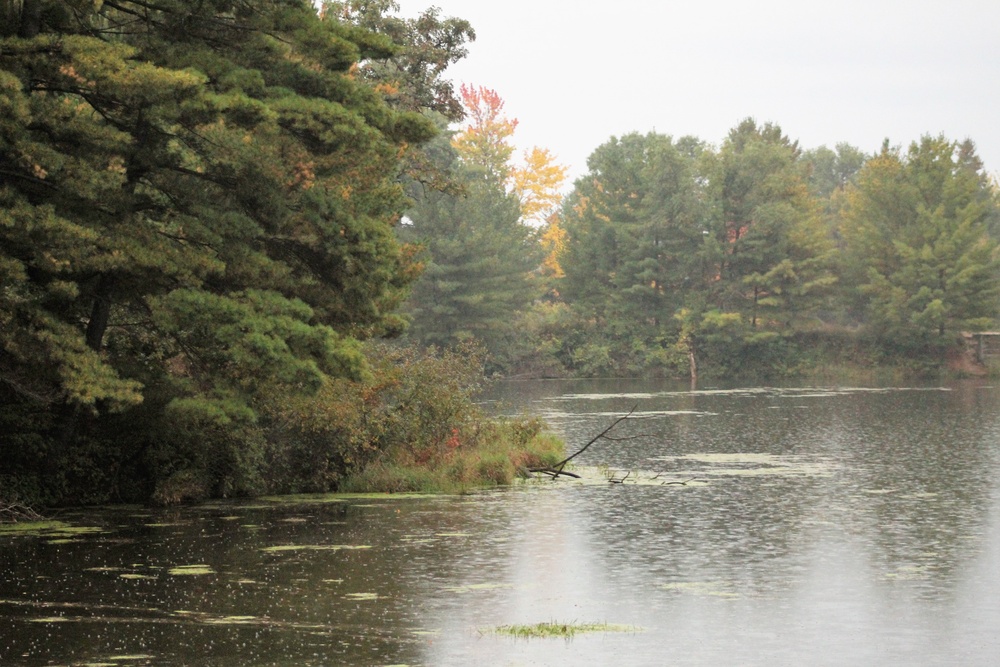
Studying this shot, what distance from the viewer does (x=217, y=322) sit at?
73.5 ft

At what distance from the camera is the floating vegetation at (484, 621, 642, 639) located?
14.3 m

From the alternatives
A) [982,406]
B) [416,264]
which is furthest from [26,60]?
[982,406]

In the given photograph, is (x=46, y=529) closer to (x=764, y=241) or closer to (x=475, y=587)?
(x=475, y=587)

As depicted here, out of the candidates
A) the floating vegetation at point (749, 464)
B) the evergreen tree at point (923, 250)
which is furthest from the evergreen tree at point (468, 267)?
the floating vegetation at point (749, 464)

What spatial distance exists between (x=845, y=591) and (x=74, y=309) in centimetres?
1390

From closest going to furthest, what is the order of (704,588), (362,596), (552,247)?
(362,596) < (704,588) < (552,247)

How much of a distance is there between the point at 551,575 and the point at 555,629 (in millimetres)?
3745

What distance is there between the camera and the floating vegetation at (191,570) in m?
17.8

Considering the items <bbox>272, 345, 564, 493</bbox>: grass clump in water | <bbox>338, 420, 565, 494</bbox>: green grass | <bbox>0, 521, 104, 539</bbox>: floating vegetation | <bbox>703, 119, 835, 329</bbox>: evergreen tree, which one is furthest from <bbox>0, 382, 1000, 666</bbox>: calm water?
<bbox>703, 119, 835, 329</bbox>: evergreen tree

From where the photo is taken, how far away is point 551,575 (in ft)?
59.9

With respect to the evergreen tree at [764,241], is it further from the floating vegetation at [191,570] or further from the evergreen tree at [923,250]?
the floating vegetation at [191,570]

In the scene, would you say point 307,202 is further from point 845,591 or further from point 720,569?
point 845,591

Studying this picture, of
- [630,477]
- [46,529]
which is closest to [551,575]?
[46,529]

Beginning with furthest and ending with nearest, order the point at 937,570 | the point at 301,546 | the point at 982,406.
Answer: the point at 982,406 → the point at 301,546 → the point at 937,570
